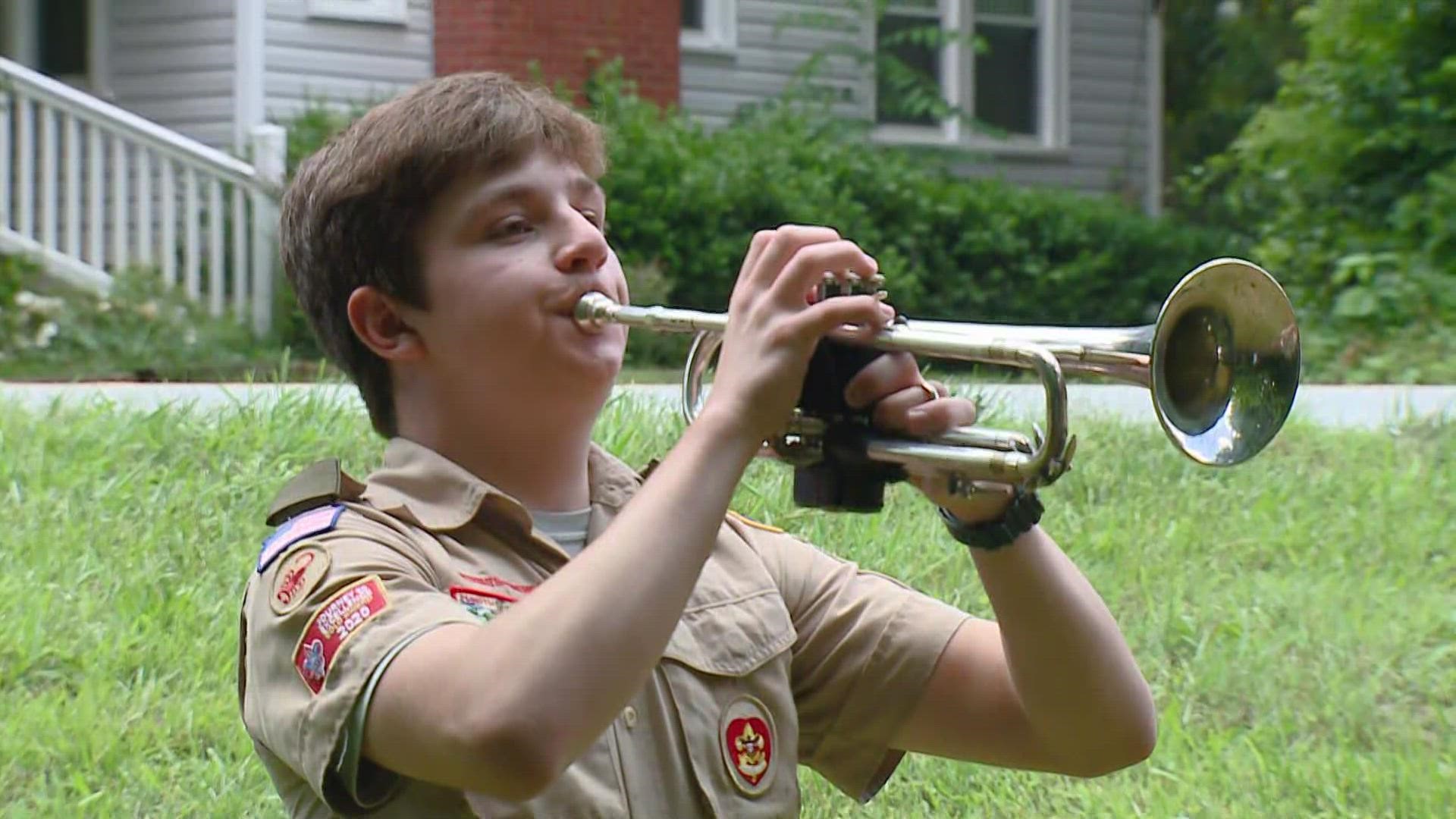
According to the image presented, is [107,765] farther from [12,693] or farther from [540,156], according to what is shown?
[540,156]

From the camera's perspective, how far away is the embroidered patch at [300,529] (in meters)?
2.18

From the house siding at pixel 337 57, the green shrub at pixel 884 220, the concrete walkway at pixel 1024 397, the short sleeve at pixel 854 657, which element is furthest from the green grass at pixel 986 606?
the house siding at pixel 337 57

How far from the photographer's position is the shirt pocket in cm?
228

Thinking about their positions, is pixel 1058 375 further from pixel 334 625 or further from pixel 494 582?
pixel 334 625

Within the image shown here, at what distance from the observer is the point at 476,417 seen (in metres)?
2.35

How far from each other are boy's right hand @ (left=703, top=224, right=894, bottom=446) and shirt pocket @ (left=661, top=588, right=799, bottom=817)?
35 centimetres

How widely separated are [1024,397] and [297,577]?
452 cm

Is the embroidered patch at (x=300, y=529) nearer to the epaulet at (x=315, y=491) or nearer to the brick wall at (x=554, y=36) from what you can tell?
the epaulet at (x=315, y=491)

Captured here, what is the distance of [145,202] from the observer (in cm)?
1048

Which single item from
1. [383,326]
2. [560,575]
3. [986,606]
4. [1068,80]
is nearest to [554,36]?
[1068,80]

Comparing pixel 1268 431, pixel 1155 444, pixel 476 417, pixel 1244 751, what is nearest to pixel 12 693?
pixel 476 417

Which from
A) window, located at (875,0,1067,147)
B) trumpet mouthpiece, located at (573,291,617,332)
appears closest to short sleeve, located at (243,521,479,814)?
trumpet mouthpiece, located at (573,291,617,332)

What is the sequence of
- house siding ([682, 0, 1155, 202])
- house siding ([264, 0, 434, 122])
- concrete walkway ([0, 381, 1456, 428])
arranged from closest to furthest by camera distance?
1. concrete walkway ([0, 381, 1456, 428])
2. house siding ([264, 0, 434, 122])
3. house siding ([682, 0, 1155, 202])

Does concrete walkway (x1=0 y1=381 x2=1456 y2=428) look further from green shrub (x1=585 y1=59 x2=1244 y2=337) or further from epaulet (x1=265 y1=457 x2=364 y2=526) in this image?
green shrub (x1=585 y1=59 x2=1244 y2=337)
